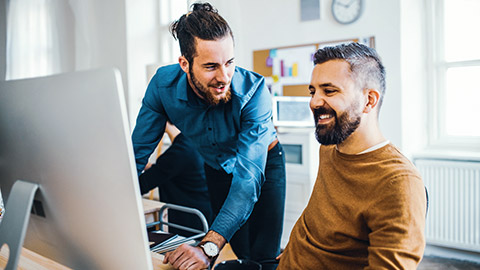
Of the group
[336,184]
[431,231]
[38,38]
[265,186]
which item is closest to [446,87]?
[431,231]

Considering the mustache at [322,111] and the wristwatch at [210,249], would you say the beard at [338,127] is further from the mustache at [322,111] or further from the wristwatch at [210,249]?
the wristwatch at [210,249]

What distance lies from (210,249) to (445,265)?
8.21 feet

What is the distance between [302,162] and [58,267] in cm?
242

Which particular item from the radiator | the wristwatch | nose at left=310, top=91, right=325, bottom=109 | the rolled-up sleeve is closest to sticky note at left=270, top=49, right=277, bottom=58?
the radiator

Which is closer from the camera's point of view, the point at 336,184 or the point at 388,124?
the point at 336,184

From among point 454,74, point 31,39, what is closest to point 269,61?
point 454,74

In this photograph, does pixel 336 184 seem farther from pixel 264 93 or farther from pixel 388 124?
pixel 388 124

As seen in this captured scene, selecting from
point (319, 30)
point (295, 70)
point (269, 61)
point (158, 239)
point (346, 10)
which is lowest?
point (158, 239)

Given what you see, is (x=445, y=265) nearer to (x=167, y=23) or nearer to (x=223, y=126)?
(x=223, y=126)

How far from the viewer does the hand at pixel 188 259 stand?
102 centimetres

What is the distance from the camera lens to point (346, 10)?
11.1 ft

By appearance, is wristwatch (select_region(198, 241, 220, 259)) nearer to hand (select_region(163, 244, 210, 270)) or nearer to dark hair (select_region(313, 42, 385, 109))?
hand (select_region(163, 244, 210, 270))

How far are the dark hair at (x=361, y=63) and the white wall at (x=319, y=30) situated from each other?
2.16m

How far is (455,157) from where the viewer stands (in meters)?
3.09
